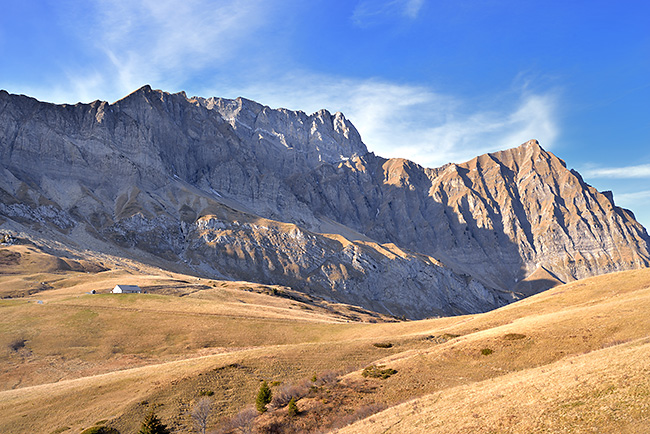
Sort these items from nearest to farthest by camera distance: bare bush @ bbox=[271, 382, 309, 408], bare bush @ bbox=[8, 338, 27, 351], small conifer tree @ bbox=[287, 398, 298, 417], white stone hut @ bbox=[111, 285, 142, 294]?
1. small conifer tree @ bbox=[287, 398, 298, 417]
2. bare bush @ bbox=[271, 382, 309, 408]
3. bare bush @ bbox=[8, 338, 27, 351]
4. white stone hut @ bbox=[111, 285, 142, 294]

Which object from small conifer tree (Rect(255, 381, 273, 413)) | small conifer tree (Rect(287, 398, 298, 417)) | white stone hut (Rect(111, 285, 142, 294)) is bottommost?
small conifer tree (Rect(287, 398, 298, 417))

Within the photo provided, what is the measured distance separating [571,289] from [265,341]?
47.5m

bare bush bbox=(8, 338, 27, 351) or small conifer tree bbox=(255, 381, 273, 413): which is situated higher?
bare bush bbox=(8, 338, 27, 351)

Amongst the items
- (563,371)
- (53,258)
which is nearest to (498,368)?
(563,371)

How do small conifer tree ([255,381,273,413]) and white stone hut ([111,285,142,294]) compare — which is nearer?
small conifer tree ([255,381,273,413])

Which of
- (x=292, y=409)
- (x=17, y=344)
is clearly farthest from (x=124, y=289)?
(x=292, y=409)

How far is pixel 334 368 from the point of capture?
42344mm

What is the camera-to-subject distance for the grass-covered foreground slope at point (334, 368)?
824 inches

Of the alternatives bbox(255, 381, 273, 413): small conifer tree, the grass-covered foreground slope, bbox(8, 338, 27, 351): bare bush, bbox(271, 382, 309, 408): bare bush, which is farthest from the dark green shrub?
bbox(8, 338, 27, 351): bare bush

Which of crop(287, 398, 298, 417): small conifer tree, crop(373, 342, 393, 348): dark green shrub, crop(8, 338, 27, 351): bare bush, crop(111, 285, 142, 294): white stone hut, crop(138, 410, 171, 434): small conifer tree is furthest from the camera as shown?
crop(111, 285, 142, 294): white stone hut

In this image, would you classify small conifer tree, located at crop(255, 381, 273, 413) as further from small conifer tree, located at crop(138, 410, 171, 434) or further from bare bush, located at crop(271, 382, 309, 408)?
small conifer tree, located at crop(138, 410, 171, 434)

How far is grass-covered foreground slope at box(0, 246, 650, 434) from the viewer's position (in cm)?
2094

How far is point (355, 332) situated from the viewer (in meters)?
67.4

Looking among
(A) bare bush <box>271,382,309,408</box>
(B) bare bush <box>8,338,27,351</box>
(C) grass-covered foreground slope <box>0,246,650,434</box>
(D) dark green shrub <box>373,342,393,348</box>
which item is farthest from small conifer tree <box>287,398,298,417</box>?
(B) bare bush <box>8,338,27,351</box>
